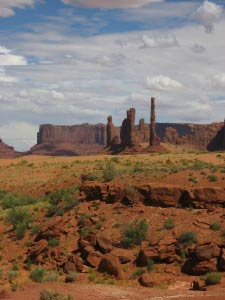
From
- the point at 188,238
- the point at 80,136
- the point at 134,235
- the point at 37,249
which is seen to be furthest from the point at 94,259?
the point at 80,136

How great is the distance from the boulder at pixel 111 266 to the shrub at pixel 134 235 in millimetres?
2273

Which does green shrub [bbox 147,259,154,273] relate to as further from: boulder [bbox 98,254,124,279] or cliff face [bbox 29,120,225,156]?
cliff face [bbox 29,120,225,156]

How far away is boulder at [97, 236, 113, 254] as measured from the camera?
22.1 m

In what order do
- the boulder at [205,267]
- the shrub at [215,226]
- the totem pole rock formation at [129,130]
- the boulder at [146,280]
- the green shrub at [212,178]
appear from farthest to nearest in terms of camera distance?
the totem pole rock formation at [129,130]
the green shrub at [212,178]
the shrub at [215,226]
the boulder at [205,267]
the boulder at [146,280]

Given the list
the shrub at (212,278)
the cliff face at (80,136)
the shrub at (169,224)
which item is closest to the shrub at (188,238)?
the shrub at (169,224)

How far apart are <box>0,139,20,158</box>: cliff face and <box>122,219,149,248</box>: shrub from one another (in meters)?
122

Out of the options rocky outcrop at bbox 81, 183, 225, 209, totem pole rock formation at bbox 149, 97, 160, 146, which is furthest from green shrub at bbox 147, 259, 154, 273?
totem pole rock formation at bbox 149, 97, 160, 146

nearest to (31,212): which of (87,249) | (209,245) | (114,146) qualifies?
(87,249)

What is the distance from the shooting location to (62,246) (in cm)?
2403

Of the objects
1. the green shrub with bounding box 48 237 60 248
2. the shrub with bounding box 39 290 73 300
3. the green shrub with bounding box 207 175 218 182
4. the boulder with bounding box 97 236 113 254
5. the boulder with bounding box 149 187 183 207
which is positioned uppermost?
the green shrub with bounding box 207 175 218 182

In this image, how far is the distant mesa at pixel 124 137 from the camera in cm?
8319

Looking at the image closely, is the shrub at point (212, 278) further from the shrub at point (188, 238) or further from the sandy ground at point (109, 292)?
the shrub at point (188, 238)

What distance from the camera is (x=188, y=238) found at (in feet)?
71.7

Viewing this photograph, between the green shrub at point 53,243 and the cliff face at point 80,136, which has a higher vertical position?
the cliff face at point 80,136
